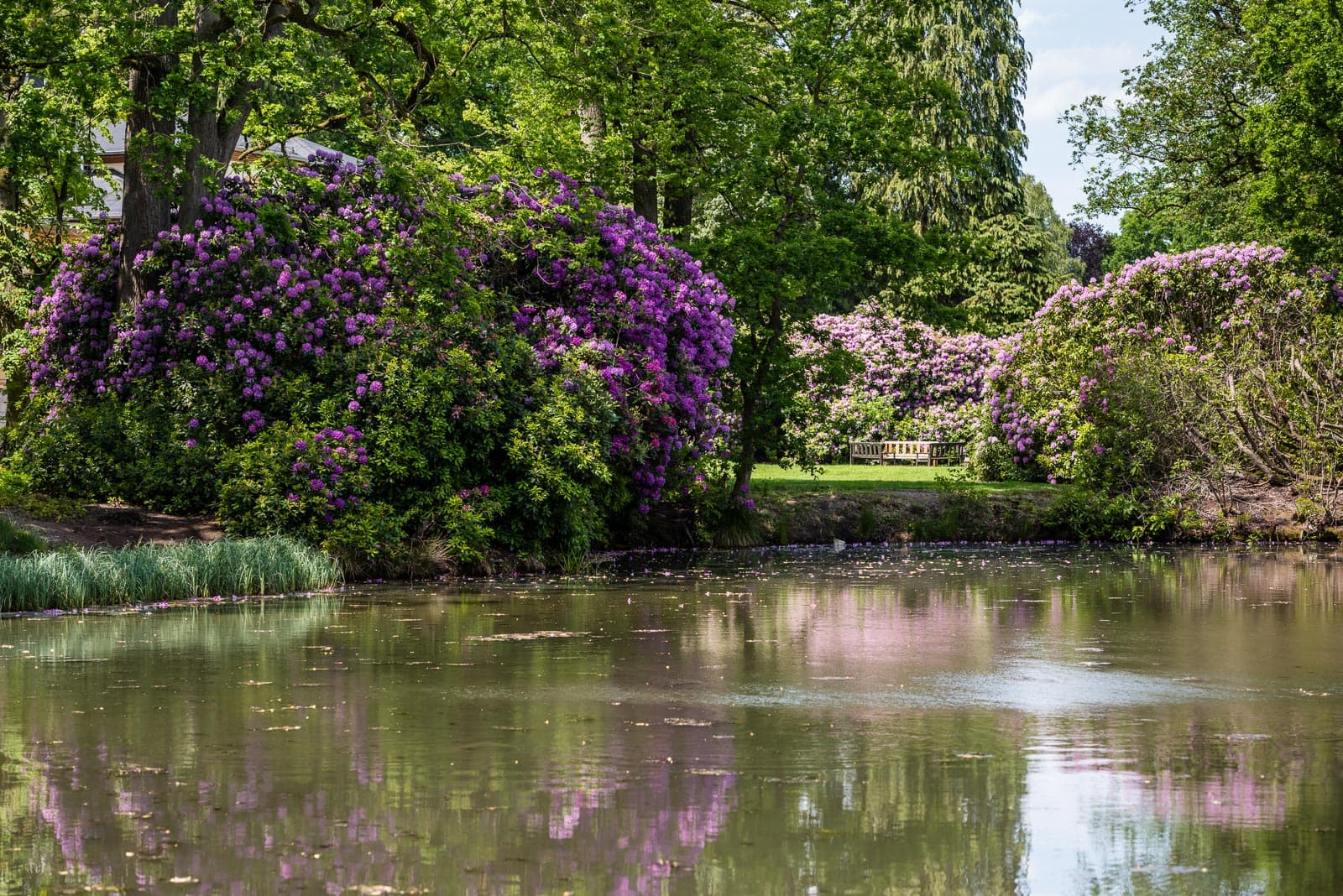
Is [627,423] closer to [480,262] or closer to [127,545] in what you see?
[480,262]

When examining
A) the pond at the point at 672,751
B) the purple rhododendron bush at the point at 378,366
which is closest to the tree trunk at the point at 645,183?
the purple rhododendron bush at the point at 378,366

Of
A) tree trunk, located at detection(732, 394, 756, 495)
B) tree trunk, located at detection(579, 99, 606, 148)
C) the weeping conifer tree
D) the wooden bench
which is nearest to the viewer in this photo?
tree trunk, located at detection(732, 394, 756, 495)

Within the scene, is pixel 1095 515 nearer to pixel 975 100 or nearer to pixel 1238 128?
pixel 1238 128

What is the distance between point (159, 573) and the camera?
1538 cm

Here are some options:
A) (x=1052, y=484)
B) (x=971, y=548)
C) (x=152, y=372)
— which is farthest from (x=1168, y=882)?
(x=1052, y=484)

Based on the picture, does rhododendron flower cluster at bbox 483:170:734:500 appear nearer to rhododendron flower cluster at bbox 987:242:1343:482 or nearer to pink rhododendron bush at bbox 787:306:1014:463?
rhododendron flower cluster at bbox 987:242:1343:482

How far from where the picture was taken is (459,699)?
931 cm

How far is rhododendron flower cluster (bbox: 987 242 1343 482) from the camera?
26.1 meters

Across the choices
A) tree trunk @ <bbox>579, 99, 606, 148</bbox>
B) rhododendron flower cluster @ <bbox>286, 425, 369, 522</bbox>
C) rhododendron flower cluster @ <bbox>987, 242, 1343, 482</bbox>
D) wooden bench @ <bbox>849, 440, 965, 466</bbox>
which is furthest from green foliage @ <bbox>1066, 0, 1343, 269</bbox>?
rhododendron flower cluster @ <bbox>286, 425, 369, 522</bbox>

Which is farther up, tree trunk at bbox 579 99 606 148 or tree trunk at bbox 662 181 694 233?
tree trunk at bbox 579 99 606 148

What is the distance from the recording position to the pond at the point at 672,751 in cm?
566

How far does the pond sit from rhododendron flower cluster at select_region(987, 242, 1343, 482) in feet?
39.6

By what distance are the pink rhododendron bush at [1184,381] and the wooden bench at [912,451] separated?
5.95 m

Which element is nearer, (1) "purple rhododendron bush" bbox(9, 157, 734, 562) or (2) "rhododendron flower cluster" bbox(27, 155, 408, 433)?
(1) "purple rhododendron bush" bbox(9, 157, 734, 562)
